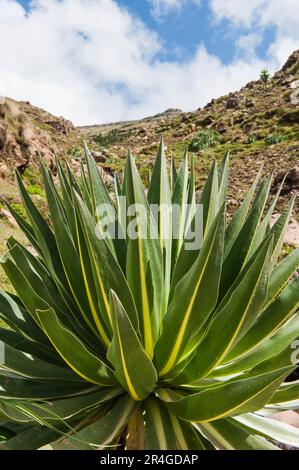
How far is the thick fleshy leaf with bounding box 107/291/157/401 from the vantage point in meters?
1.16

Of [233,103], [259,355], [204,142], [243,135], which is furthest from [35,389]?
[233,103]

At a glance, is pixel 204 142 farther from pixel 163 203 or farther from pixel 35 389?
pixel 35 389

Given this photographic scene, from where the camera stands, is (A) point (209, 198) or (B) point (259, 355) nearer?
(B) point (259, 355)

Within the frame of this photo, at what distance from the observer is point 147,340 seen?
152 cm

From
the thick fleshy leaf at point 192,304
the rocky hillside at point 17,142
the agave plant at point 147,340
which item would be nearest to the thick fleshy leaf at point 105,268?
the agave plant at point 147,340

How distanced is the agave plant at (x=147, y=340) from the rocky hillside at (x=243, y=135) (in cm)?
762

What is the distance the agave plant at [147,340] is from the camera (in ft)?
4.19

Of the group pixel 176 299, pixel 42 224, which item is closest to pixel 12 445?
pixel 176 299

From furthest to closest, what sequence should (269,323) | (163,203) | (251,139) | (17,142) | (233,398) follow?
(251,139), (17,142), (163,203), (269,323), (233,398)

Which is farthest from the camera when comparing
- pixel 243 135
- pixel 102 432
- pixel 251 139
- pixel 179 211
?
pixel 243 135

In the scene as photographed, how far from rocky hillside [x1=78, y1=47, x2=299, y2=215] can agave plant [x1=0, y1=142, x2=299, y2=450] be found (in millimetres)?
7619

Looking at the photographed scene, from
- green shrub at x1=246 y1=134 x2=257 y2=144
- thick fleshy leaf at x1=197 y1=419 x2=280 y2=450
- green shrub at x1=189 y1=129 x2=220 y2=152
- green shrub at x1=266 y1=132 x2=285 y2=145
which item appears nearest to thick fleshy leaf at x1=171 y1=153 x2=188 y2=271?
thick fleshy leaf at x1=197 y1=419 x2=280 y2=450

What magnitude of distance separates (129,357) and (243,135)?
26837 mm
